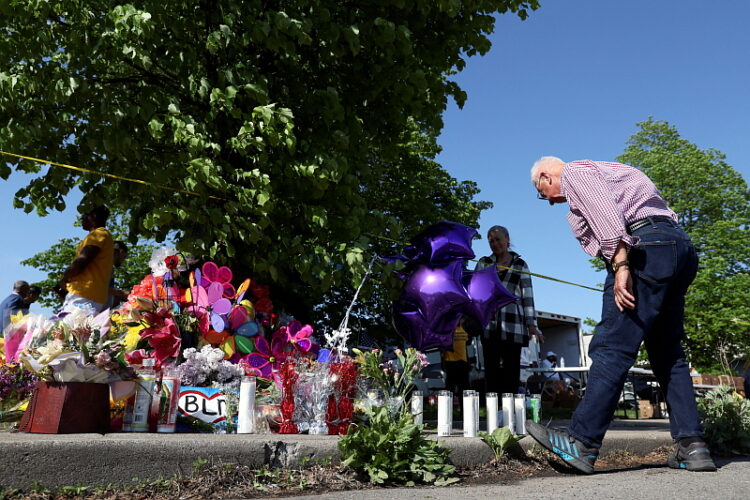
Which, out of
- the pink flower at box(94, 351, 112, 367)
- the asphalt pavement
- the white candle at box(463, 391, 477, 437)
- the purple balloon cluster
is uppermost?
the purple balloon cluster

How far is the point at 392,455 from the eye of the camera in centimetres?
299

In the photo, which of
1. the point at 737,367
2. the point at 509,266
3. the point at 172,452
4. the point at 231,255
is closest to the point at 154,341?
the point at 231,255

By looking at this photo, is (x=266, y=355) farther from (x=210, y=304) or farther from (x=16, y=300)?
(x=16, y=300)

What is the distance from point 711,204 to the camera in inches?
926

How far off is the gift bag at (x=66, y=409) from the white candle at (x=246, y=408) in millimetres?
781

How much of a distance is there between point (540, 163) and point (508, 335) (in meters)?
1.94

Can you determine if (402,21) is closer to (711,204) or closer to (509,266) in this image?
(509,266)

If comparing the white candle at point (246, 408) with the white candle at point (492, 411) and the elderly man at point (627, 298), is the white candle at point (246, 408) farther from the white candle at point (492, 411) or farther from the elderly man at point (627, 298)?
the elderly man at point (627, 298)

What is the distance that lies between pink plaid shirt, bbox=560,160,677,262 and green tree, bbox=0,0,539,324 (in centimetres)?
177

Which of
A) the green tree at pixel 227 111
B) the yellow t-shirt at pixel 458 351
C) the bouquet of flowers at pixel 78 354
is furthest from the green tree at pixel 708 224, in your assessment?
the bouquet of flowers at pixel 78 354

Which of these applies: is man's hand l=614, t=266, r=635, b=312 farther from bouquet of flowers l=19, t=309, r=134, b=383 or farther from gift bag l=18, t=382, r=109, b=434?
gift bag l=18, t=382, r=109, b=434

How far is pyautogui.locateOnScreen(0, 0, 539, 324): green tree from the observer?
4.58m

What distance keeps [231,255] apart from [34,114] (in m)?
2.05

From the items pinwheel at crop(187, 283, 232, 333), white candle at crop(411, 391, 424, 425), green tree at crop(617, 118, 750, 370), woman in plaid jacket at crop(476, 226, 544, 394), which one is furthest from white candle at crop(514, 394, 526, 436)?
green tree at crop(617, 118, 750, 370)
